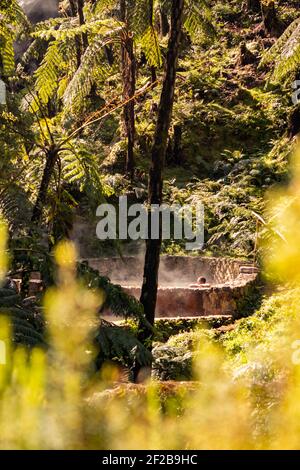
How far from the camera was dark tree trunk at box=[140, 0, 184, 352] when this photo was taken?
5.67 m

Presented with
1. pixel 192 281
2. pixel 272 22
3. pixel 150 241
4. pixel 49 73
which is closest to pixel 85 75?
pixel 49 73

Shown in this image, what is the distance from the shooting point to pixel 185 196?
15484 millimetres

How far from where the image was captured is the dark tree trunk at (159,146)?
5672 millimetres

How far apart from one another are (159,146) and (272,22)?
18051 millimetres

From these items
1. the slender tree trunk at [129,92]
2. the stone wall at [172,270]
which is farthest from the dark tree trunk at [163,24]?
the stone wall at [172,270]

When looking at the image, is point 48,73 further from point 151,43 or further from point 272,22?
point 272,22

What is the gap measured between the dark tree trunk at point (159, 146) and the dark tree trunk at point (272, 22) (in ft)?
56.8

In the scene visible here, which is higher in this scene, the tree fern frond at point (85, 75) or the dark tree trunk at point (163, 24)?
the dark tree trunk at point (163, 24)

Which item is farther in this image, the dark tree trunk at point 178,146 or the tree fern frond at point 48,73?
the dark tree trunk at point 178,146

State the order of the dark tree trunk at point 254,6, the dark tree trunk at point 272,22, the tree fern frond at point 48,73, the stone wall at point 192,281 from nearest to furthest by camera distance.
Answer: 1. the tree fern frond at point 48,73
2. the stone wall at point 192,281
3. the dark tree trunk at point 272,22
4. the dark tree trunk at point 254,6

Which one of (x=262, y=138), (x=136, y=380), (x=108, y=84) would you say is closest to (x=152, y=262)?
(x=136, y=380)

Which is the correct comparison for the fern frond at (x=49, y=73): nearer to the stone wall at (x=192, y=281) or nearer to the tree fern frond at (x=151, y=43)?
the tree fern frond at (x=151, y=43)

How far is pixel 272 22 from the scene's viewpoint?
21672 mm

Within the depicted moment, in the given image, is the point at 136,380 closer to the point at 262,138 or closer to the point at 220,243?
the point at 220,243
